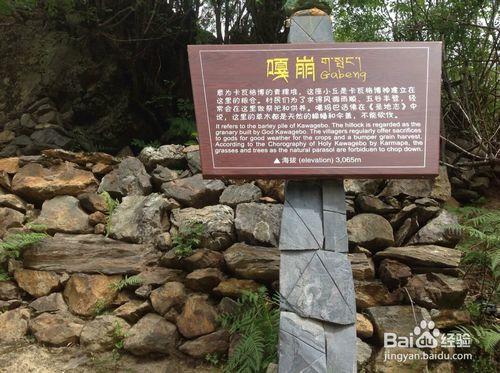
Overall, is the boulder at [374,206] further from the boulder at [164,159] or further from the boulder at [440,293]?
the boulder at [164,159]

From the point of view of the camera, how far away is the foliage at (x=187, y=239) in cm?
470

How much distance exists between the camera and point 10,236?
4797 millimetres

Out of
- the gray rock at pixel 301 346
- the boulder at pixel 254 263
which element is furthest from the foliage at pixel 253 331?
the gray rock at pixel 301 346

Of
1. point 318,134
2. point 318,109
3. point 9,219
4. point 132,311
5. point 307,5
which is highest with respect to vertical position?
point 307,5

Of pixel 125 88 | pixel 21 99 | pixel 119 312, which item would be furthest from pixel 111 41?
pixel 119 312

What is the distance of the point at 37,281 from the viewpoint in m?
4.72

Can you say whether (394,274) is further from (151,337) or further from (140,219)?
(140,219)

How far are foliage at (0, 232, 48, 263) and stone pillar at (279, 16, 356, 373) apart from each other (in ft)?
9.52

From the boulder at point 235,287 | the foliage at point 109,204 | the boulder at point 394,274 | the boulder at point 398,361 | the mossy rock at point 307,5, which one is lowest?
the boulder at point 398,361

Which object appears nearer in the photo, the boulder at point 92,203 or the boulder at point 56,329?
the boulder at point 56,329

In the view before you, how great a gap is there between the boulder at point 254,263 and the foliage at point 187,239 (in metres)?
0.40

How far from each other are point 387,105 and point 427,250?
2118 mm

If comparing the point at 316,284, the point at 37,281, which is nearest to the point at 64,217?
the point at 37,281

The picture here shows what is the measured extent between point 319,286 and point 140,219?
8.45 feet
